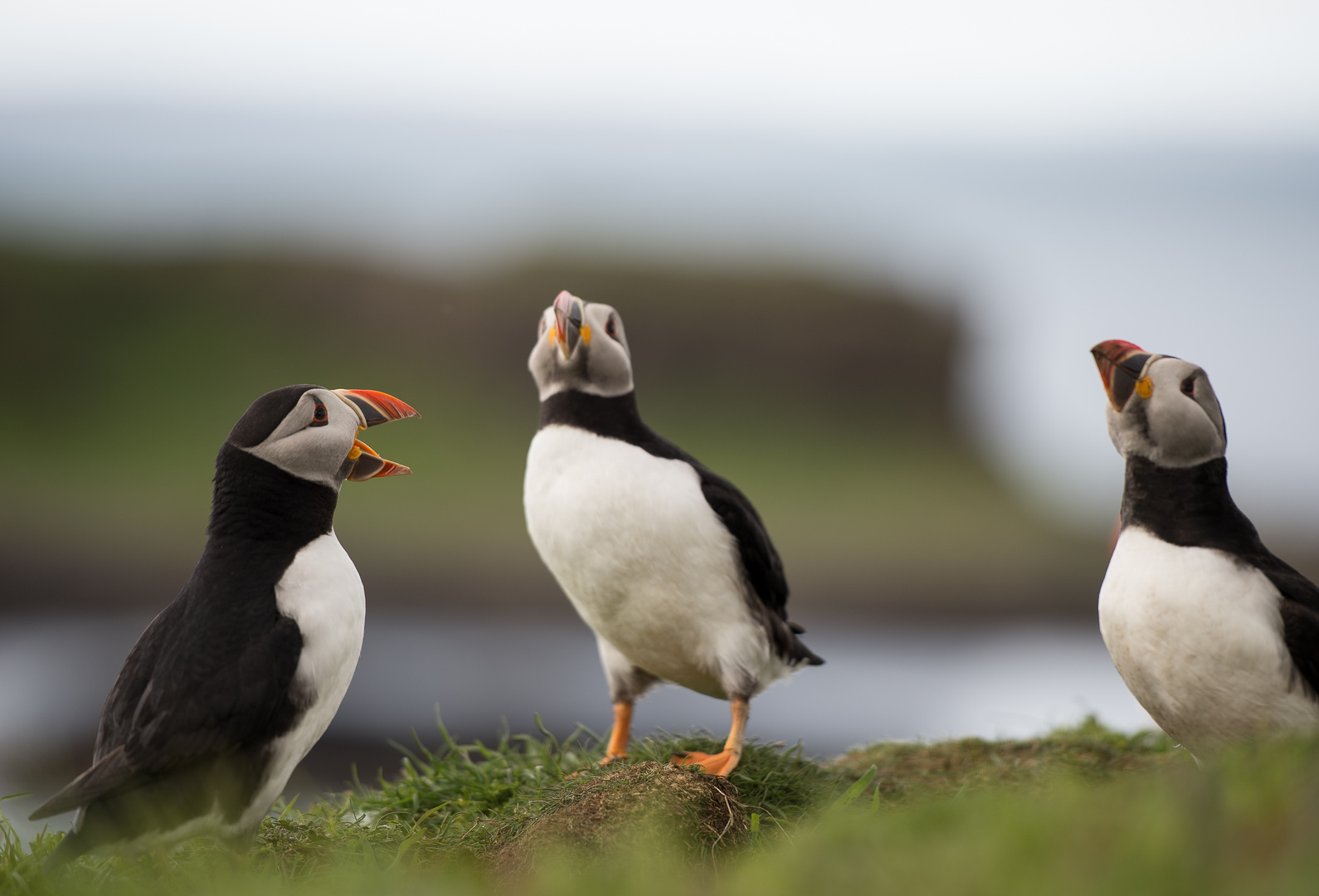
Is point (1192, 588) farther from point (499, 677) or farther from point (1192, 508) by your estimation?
point (499, 677)

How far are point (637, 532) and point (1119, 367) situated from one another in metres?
1.76

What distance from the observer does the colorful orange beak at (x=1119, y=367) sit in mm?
3379

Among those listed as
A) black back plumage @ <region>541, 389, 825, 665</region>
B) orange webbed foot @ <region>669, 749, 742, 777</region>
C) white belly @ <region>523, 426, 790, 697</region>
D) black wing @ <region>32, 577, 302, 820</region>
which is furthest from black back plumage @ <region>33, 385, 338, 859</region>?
orange webbed foot @ <region>669, 749, 742, 777</region>

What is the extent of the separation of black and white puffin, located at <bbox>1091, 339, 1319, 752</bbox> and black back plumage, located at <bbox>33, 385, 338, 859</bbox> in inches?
99.4

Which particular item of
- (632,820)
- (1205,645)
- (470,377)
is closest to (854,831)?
(632,820)

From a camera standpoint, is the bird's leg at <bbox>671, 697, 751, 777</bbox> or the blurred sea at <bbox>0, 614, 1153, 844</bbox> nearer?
the bird's leg at <bbox>671, 697, 751, 777</bbox>

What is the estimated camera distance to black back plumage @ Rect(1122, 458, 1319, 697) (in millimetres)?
3248

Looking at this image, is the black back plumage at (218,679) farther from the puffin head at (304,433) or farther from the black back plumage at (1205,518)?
the black back plumage at (1205,518)

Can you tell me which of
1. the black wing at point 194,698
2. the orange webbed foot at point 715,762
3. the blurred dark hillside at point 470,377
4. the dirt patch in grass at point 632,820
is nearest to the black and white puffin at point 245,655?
the black wing at point 194,698

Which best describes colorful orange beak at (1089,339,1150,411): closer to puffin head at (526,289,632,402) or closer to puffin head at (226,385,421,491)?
puffin head at (526,289,632,402)

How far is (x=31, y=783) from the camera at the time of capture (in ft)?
16.4

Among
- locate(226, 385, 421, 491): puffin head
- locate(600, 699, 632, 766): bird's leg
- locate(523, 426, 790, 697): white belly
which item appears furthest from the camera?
locate(600, 699, 632, 766): bird's leg

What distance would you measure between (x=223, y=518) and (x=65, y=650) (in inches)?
408

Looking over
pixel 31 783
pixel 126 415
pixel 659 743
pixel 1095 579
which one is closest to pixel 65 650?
pixel 31 783
